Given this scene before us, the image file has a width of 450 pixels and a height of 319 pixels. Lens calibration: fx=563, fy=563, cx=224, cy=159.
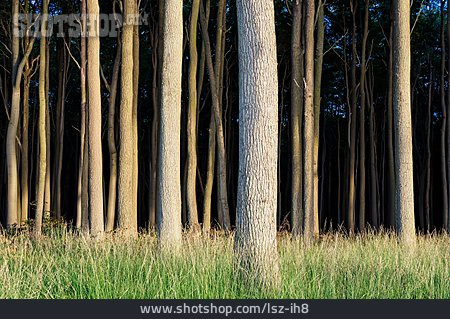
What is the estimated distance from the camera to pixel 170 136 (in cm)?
888

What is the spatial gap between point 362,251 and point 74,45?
1631cm

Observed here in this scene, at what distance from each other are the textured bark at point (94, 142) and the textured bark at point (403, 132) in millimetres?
5221

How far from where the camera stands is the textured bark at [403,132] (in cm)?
987

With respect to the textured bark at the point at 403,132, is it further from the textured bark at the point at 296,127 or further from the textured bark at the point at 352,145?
the textured bark at the point at 352,145

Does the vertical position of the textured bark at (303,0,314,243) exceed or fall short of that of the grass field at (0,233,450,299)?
it exceeds it

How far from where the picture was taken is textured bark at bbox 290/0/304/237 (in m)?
11.4

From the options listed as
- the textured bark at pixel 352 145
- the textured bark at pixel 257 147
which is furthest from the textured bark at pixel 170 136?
the textured bark at pixel 352 145

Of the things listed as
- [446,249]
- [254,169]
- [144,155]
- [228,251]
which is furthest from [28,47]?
[144,155]

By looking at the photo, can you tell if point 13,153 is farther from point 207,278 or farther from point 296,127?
point 207,278

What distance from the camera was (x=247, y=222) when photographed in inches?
239

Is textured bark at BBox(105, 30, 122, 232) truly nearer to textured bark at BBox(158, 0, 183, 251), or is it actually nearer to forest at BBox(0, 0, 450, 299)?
forest at BBox(0, 0, 450, 299)

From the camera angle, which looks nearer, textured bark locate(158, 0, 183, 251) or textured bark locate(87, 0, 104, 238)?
textured bark locate(158, 0, 183, 251)

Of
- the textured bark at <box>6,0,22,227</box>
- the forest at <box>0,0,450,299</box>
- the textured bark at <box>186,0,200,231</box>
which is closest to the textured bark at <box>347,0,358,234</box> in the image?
the forest at <box>0,0,450,299</box>

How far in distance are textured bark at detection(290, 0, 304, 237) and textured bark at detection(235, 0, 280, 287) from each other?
499cm
